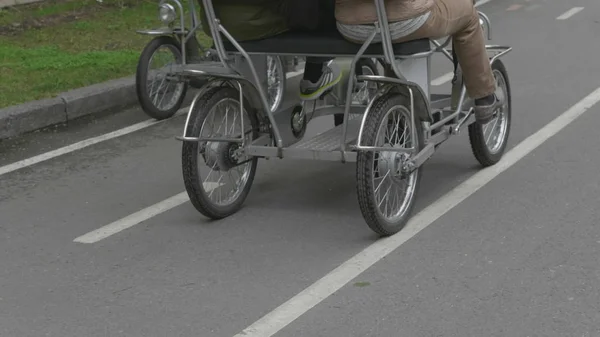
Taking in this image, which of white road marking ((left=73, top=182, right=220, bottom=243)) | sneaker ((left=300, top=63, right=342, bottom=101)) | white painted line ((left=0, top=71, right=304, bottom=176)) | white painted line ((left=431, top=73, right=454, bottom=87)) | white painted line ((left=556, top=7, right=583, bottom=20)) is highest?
sneaker ((left=300, top=63, right=342, bottom=101))

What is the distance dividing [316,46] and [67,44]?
6.32 metres

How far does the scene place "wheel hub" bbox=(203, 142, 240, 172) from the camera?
6.32 metres

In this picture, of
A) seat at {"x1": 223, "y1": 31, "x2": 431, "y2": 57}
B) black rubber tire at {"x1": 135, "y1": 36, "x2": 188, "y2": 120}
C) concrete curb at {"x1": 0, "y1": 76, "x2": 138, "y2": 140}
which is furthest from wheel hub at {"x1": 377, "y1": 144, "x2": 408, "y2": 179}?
concrete curb at {"x1": 0, "y1": 76, "x2": 138, "y2": 140}

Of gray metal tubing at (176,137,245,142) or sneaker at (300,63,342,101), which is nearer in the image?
gray metal tubing at (176,137,245,142)

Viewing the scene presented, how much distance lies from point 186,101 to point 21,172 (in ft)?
8.03

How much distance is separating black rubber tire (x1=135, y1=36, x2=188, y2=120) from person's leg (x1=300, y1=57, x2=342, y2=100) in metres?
2.35

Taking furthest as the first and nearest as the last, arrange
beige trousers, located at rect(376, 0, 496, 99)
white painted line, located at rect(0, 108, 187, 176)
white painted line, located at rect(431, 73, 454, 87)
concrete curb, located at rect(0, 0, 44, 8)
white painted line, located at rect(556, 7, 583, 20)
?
white painted line, located at rect(556, 7, 583, 20) → concrete curb, located at rect(0, 0, 44, 8) → white painted line, located at rect(431, 73, 454, 87) → white painted line, located at rect(0, 108, 187, 176) → beige trousers, located at rect(376, 0, 496, 99)

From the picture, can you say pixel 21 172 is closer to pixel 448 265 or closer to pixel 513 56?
pixel 448 265

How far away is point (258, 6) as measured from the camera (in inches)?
242

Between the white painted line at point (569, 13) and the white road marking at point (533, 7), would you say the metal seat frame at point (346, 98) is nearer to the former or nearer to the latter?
the white painted line at point (569, 13)

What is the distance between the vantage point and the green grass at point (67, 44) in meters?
9.88

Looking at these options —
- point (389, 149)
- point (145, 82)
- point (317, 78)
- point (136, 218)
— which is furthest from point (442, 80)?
point (389, 149)

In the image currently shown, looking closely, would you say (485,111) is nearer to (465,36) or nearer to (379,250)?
(465,36)

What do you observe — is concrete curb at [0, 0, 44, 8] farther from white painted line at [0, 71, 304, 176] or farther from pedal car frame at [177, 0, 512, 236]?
pedal car frame at [177, 0, 512, 236]
